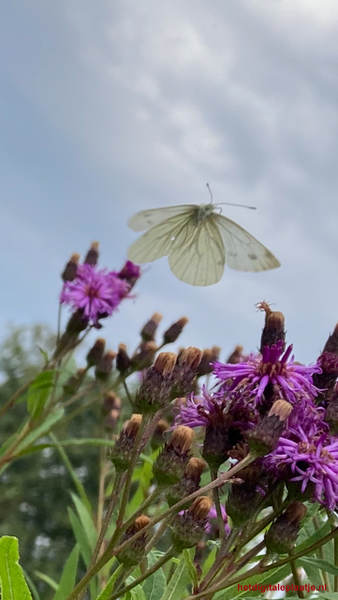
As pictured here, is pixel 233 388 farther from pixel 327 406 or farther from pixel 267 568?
pixel 267 568

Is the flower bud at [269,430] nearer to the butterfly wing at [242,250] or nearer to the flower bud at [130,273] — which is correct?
the butterfly wing at [242,250]

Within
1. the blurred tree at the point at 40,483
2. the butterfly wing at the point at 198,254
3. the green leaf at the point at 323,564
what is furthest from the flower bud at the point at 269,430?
the blurred tree at the point at 40,483

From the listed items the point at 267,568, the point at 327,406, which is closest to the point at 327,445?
the point at 327,406

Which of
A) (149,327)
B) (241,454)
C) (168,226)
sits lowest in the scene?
(241,454)

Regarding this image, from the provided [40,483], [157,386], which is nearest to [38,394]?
[157,386]

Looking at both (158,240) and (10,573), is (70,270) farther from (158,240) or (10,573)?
(10,573)
